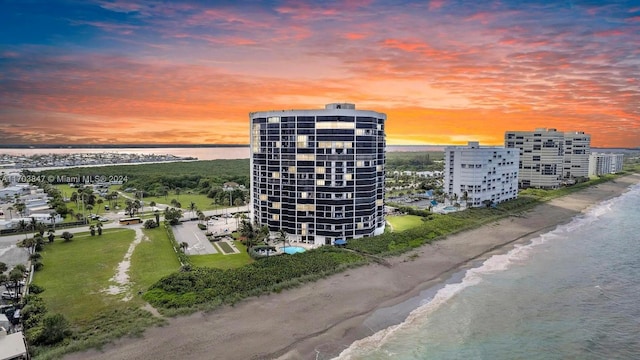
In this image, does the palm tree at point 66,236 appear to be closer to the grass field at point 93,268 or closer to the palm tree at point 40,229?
the grass field at point 93,268

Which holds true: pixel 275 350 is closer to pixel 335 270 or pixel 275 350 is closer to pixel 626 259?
pixel 335 270

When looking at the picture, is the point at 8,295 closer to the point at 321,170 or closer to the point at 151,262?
the point at 151,262

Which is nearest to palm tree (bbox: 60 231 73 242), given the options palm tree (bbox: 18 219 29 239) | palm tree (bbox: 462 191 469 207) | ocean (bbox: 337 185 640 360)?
palm tree (bbox: 18 219 29 239)

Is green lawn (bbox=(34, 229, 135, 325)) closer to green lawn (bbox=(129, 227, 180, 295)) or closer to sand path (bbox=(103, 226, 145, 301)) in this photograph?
sand path (bbox=(103, 226, 145, 301))

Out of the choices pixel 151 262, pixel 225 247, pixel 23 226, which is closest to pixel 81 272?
pixel 151 262

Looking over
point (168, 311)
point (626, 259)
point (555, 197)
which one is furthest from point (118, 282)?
point (555, 197)

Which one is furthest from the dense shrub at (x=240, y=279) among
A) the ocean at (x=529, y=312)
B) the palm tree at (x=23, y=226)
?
the palm tree at (x=23, y=226)
